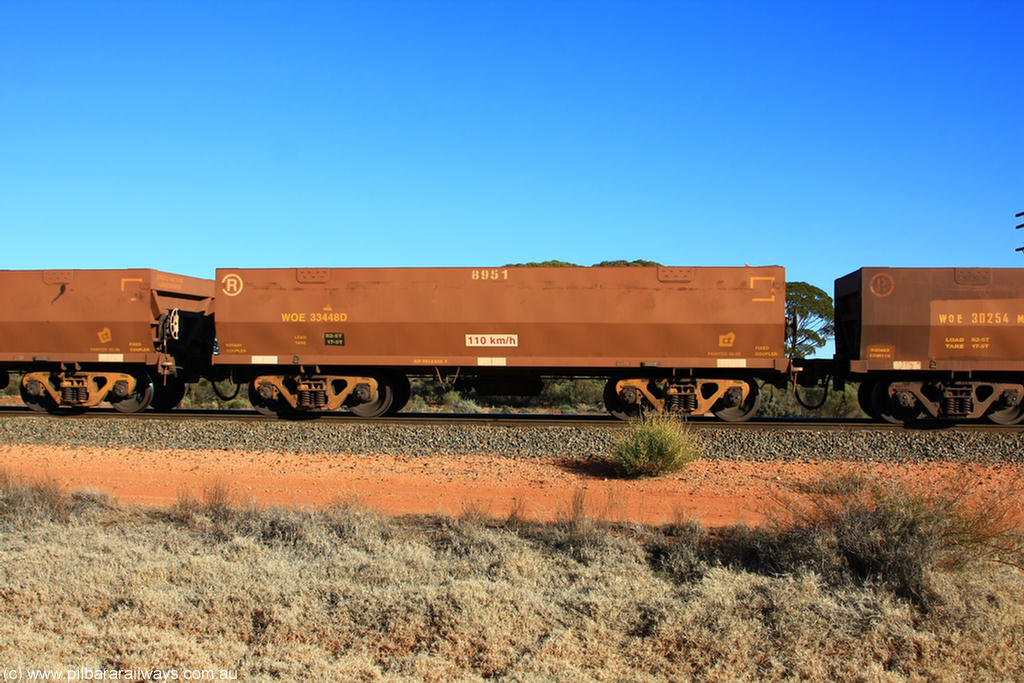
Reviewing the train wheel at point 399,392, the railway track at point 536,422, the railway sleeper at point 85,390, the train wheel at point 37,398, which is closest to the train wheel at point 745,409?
the railway track at point 536,422

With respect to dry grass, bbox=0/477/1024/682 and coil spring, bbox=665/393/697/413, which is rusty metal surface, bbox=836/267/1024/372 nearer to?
coil spring, bbox=665/393/697/413

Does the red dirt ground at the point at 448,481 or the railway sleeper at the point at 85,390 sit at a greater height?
the railway sleeper at the point at 85,390

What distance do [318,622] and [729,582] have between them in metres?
3.09

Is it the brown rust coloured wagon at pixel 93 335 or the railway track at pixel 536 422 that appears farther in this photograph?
the brown rust coloured wagon at pixel 93 335

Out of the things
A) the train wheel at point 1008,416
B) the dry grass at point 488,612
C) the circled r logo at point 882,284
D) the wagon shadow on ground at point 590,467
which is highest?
the circled r logo at point 882,284

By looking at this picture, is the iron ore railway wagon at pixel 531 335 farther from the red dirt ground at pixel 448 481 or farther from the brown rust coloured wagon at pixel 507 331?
the red dirt ground at pixel 448 481

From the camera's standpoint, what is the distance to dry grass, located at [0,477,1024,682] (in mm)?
4383

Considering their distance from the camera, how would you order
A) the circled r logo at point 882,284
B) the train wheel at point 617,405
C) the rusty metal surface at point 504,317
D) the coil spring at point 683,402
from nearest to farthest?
the circled r logo at point 882,284 → the rusty metal surface at point 504,317 → the coil spring at point 683,402 → the train wheel at point 617,405

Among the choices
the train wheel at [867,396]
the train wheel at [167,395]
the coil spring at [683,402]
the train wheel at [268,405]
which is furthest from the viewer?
the train wheel at [167,395]

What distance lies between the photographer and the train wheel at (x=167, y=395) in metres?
17.4

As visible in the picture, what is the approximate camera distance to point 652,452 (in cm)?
1036

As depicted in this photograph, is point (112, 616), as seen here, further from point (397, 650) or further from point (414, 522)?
point (414, 522)

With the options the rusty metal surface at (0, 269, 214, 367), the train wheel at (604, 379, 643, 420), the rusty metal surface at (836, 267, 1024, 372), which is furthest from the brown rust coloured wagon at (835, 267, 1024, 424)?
the rusty metal surface at (0, 269, 214, 367)

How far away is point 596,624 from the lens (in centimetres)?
481
